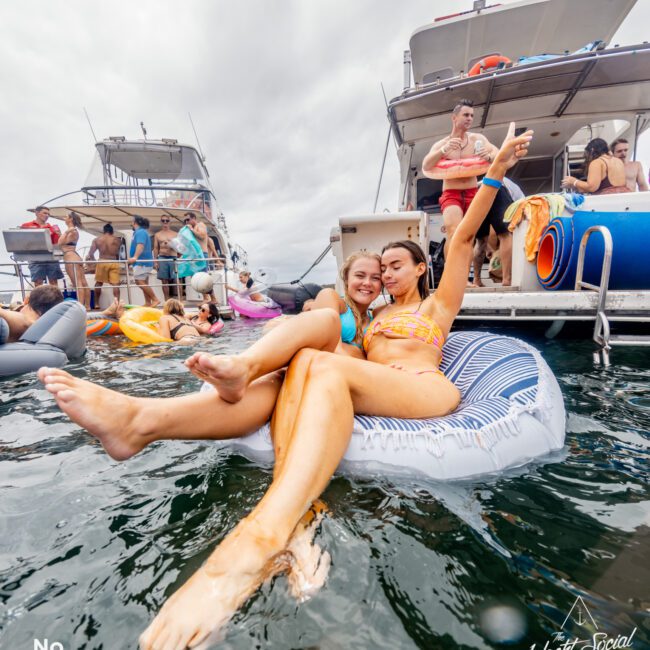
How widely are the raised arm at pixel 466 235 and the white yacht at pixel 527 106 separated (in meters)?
1.37

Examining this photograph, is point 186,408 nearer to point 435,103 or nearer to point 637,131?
point 435,103

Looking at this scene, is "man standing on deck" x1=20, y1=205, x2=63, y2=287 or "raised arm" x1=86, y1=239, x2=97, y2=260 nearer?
"man standing on deck" x1=20, y1=205, x2=63, y2=287

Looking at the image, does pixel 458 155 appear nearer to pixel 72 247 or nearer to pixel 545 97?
pixel 545 97

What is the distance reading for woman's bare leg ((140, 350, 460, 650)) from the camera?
31.3 inches

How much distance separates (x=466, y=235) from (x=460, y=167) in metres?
2.64

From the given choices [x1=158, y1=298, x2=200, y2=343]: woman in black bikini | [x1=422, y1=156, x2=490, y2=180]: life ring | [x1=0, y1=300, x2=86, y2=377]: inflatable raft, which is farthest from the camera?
[x1=158, y1=298, x2=200, y2=343]: woman in black bikini

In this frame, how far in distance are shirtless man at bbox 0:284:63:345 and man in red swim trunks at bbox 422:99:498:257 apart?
4756 mm

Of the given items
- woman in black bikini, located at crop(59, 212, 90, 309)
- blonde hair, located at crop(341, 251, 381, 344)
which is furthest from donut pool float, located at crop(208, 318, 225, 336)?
blonde hair, located at crop(341, 251, 381, 344)

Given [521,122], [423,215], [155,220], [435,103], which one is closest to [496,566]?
[423,215]

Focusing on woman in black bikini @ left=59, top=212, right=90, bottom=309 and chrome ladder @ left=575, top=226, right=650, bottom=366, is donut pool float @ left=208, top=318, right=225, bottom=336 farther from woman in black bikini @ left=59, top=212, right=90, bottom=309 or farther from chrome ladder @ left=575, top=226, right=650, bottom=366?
chrome ladder @ left=575, top=226, right=650, bottom=366

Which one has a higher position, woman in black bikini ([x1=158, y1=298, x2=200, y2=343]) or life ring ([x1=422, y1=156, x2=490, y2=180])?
life ring ([x1=422, y1=156, x2=490, y2=180])

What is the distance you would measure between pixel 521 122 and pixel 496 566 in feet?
24.4

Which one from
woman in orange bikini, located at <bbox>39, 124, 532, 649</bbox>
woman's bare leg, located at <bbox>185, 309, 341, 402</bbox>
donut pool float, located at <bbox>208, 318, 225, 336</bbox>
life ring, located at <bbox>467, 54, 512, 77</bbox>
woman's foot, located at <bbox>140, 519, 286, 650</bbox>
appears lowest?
donut pool float, located at <bbox>208, 318, 225, 336</bbox>

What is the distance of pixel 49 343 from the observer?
3842 mm
